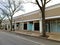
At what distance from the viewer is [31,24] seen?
175ft

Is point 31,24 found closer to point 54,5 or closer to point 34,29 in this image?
point 34,29

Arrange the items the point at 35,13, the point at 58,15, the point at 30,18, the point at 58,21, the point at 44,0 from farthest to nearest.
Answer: the point at 30,18 < the point at 35,13 < the point at 58,21 < the point at 58,15 < the point at 44,0

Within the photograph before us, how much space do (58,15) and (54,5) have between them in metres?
2.80

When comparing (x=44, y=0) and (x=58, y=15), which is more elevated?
(x=44, y=0)

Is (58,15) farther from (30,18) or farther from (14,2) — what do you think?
(14,2)

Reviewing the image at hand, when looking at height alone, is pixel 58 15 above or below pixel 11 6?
below

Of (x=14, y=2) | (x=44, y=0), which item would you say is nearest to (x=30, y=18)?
(x=14, y=2)

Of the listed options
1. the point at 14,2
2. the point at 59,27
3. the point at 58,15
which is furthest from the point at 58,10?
the point at 14,2

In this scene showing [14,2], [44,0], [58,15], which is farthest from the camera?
[14,2]

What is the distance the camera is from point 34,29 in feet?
164

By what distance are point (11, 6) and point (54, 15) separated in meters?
30.0

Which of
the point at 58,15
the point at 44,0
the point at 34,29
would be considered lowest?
the point at 34,29

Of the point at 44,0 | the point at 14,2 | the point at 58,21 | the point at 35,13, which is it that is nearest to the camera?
the point at 44,0

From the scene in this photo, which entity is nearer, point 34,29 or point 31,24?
point 34,29
